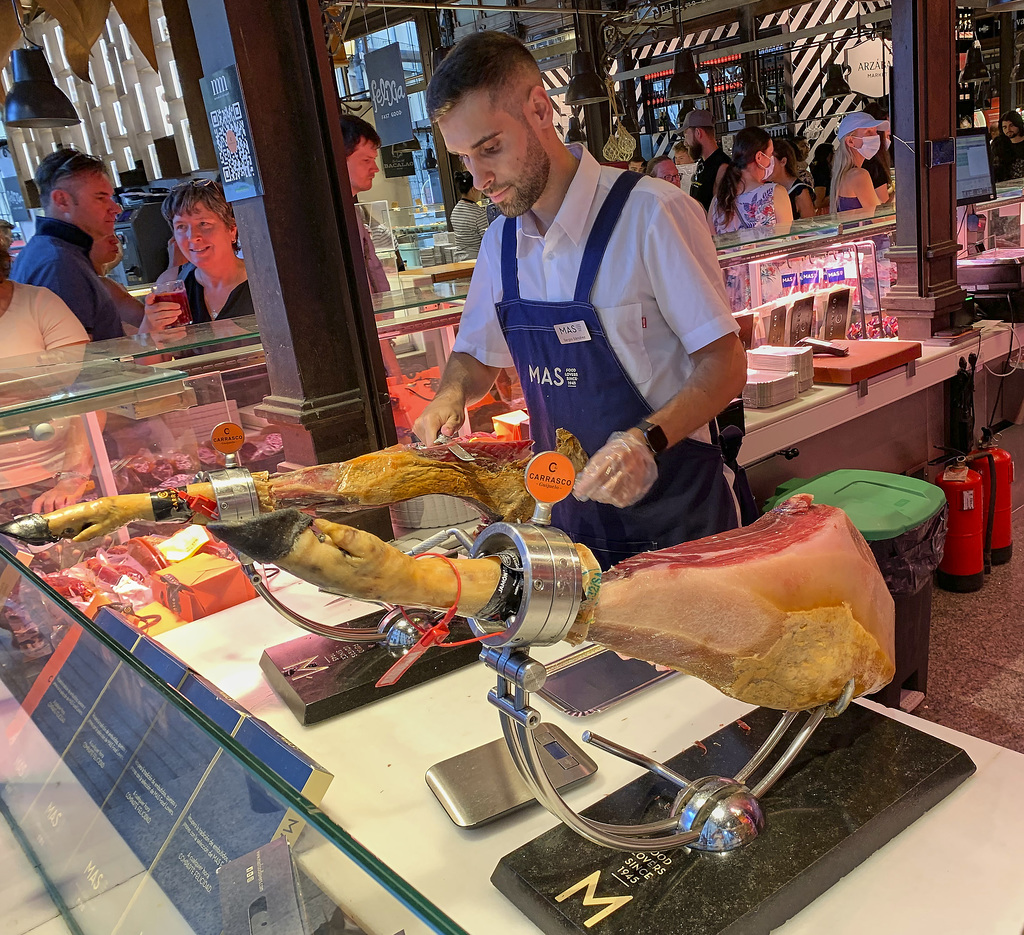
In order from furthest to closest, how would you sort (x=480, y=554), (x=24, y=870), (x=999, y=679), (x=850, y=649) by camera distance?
(x=999, y=679) → (x=24, y=870) → (x=850, y=649) → (x=480, y=554)

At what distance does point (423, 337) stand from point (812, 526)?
177 centimetres

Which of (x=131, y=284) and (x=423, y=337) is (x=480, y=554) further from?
(x=131, y=284)

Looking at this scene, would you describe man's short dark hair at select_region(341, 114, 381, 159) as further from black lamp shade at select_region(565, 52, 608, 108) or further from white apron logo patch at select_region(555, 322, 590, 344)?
black lamp shade at select_region(565, 52, 608, 108)

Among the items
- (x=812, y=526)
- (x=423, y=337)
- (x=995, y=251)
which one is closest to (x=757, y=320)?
(x=423, y=337)

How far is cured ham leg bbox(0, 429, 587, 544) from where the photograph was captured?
1321 mm

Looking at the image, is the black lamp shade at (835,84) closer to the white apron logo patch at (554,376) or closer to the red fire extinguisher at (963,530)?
the red fire extinguisher at (963,530)

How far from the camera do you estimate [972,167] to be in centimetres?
441

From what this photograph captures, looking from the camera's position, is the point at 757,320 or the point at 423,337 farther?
the point at 757,320

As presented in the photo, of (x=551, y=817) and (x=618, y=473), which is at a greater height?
(x=618, y=473)

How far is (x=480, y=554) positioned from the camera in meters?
1.00

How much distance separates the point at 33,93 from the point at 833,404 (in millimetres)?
4310

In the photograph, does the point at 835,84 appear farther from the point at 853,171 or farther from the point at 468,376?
the point at 468,376

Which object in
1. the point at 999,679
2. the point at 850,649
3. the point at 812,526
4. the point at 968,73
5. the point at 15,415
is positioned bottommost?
the point at 999,679

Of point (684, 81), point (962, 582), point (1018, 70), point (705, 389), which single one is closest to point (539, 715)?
point (705, 389)
